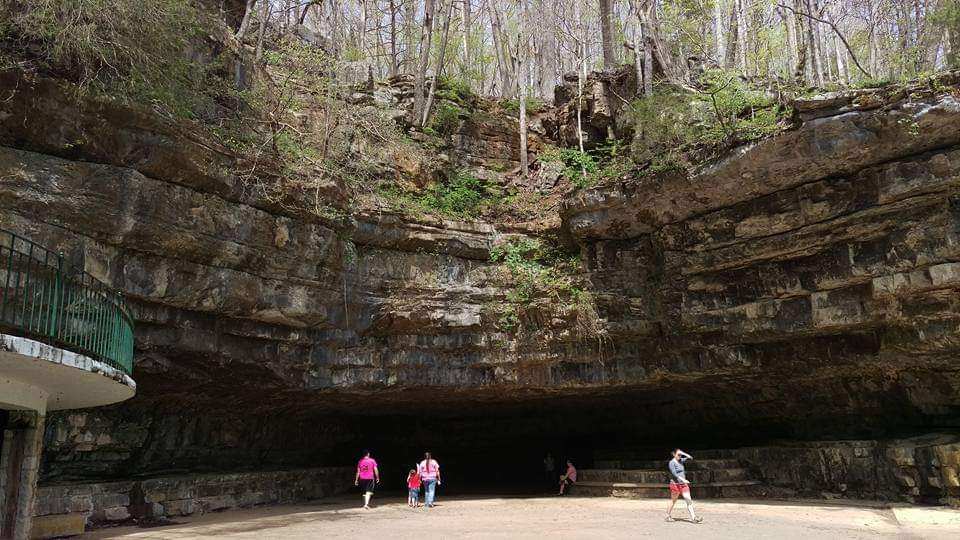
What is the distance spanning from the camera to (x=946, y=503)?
1167 centimetres

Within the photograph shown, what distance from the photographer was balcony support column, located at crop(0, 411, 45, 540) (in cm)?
820

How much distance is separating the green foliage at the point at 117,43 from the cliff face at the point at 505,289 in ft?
1.80

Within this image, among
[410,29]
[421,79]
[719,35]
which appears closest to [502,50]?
[410,29]

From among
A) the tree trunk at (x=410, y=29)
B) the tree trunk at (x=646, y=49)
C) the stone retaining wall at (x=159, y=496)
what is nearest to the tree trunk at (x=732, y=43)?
the tree trunk at (x=646, y=49)

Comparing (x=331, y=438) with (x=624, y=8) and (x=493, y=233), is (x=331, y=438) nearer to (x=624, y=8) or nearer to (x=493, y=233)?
(x=493, y=233)

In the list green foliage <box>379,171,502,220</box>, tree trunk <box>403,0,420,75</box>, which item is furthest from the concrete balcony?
tree trunk <box>403,0,420,75</box>

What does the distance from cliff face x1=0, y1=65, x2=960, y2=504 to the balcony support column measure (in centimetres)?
324

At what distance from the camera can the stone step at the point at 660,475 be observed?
600 inches


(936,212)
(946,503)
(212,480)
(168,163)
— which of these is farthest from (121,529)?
(936,212)

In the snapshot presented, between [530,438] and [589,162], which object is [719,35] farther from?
[530,438]

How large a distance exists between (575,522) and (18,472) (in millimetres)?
8903

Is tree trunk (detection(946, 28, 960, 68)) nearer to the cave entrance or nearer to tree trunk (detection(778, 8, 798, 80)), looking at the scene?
tree trunk (detection(778, 8, 798, 80))

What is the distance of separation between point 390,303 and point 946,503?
12.5m

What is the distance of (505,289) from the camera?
16203 mm
